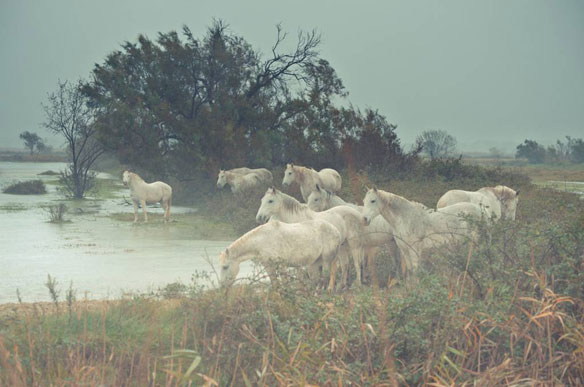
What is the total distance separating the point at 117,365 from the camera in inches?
239

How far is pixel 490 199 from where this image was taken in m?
14.5

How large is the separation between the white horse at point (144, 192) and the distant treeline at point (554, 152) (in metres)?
82.4

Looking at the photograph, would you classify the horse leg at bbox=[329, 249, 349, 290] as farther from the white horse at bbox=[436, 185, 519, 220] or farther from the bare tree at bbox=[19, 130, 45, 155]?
the bare tree at bbox=[19, 130, 45, 155]

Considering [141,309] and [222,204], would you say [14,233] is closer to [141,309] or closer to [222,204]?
[222,204]

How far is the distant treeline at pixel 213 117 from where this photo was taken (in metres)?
28.9

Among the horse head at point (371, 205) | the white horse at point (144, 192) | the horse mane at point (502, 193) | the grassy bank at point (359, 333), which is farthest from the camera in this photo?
the white horse at point (144, 192)

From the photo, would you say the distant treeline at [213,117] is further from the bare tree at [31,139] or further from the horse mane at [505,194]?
the bare tree at [31,139]

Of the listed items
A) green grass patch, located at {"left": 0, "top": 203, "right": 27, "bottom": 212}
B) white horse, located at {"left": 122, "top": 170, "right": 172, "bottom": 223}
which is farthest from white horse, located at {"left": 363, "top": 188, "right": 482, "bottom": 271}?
green grass patch, located at {"left": 0, "top": 203, "right": 27, "bottom": 212}

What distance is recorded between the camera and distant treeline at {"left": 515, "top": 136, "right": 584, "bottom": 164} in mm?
92438

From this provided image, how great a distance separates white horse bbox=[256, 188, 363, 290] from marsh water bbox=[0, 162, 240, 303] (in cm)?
162

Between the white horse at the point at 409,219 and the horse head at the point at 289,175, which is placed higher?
the horse head at the point at 289,175

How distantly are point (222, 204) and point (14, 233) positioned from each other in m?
7.86

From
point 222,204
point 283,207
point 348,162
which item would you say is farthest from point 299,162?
point 283,207

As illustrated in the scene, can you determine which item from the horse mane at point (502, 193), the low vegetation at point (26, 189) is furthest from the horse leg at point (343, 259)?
the low vegetation at point (26, 189)
